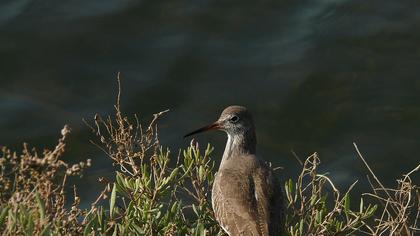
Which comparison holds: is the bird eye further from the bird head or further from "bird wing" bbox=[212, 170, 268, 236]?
"bird wing" bbox=[212, 170, 268, 236]

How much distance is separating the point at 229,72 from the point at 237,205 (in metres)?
5.30

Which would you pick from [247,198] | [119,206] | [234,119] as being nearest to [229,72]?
[234,119]

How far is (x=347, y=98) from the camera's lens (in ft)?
42.6

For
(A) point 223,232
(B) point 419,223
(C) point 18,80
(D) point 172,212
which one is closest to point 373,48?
(B) point 419,223

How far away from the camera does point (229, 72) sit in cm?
1313

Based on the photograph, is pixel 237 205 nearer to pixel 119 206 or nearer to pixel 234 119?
pixel 119 206

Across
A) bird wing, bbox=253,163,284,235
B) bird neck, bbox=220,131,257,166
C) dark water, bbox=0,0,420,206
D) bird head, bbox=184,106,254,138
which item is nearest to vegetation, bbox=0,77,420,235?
bird wing, bbox=253,163,284,235

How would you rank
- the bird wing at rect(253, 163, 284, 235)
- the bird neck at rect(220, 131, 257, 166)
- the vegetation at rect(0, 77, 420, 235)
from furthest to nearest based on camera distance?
the bird neck at rect(220, 131, 257, 166)
the bird wing at rect(253, 163, 284, 235)
the vegetation at rect(0, 77, 420, 235)

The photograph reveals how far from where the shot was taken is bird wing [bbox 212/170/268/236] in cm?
768

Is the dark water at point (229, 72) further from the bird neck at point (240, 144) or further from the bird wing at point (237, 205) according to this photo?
the bird wing at point (237, 205)

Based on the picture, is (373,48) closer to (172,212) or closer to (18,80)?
(18,80)

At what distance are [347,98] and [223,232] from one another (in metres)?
5.56

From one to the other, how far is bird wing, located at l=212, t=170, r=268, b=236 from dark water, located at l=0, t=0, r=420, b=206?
3.79 m

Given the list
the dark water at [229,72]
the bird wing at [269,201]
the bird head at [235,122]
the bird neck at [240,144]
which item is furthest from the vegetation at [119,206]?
the dark water at [229,72]
